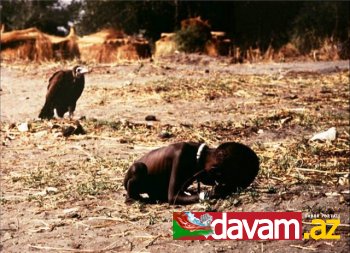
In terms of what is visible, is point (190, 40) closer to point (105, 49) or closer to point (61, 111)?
point (105, 49)

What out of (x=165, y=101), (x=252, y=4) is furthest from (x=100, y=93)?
(x=252, y=4)

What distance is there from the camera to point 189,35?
1352 centimetres

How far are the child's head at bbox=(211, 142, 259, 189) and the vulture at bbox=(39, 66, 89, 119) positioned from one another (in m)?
2.98

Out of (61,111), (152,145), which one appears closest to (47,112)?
(61,111)

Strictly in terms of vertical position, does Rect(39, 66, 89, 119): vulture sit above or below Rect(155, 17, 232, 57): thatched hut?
below

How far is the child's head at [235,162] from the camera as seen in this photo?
2.91 m

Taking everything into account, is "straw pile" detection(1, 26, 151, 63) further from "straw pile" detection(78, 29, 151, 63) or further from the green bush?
the green bush

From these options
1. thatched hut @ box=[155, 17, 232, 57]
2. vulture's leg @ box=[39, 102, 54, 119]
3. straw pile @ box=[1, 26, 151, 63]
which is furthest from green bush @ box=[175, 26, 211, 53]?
vulture's leg @ box=[39, 102, 54, 119]

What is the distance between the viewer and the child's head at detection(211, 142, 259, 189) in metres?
2.91

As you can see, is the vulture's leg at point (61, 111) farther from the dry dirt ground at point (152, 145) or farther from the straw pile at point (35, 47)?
the straw pile at point (35, 47)

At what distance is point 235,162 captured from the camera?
9.59ft

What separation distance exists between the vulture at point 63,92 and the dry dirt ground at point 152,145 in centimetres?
18

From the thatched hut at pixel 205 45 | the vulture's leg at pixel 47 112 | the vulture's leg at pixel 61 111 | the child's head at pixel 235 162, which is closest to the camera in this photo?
the child's head at pixel 235 162

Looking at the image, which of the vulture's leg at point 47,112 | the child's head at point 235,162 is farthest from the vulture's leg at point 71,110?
the child's head at point 235,162
